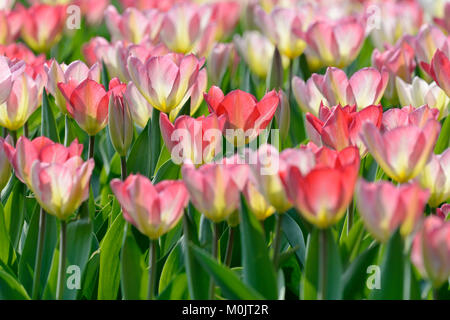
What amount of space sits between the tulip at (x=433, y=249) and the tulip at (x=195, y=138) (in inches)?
16.5

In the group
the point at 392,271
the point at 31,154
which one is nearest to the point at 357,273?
the point at 392,271

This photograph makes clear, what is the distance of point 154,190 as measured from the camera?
1.07 meters

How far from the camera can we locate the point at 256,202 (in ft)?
3.75

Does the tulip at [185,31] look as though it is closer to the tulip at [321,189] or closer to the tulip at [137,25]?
the tulip at [137,25]

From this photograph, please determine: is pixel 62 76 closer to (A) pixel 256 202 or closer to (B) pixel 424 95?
(A) pixel 256 202

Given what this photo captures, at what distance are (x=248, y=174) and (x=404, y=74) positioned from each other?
0.98 metres

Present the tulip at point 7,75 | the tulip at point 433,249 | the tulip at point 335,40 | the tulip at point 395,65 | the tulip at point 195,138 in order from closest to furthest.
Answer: the tulip at point 433,249 < the tulip at point 195,138 < the tulip at point 7,75 < the tulip at point 395,65 < the tulip at point 335,40

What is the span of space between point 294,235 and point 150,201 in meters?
0.37

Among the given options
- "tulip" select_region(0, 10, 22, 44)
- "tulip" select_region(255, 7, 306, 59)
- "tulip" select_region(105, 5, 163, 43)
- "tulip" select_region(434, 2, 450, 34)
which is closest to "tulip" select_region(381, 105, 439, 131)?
"tulip" select_region(255, 7, 306, 59)

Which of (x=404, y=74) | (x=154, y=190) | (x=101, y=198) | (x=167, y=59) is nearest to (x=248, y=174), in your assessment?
(x=154, y=190)

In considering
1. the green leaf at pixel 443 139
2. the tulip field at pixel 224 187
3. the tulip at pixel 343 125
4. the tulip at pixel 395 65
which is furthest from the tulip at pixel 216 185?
the tulip at pixel 395 65

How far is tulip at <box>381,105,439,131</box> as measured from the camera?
4.27ft

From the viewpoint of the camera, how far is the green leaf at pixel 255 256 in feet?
3.62

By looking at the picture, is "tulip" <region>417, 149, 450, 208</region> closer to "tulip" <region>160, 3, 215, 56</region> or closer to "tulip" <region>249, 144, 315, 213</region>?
"tulip" <region>249, 144, 315, 213</region>
